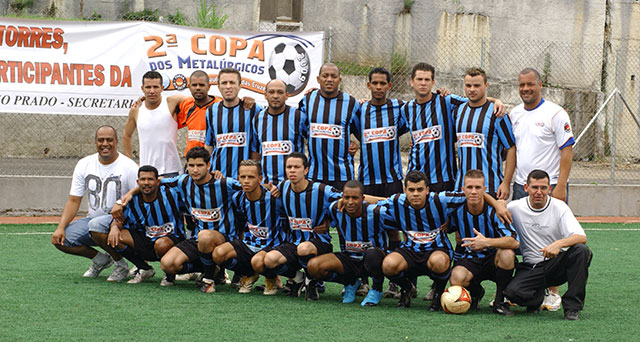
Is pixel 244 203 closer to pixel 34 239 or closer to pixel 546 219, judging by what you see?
pixel 546 219

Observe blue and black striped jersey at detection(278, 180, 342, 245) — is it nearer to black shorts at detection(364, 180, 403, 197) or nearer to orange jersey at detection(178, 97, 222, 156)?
black shorts at detection(364, 180, 403, 197)

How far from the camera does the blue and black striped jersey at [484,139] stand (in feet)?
21.6

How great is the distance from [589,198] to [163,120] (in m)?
7.07

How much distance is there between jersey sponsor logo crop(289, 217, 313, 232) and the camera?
652cm

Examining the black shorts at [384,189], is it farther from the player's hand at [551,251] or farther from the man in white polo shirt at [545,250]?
the player's hand at [551,251]

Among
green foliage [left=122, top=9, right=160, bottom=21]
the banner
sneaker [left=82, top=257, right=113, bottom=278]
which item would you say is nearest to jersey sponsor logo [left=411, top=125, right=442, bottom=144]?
sneaker [left=82, top=257, right=113, bottom=278]

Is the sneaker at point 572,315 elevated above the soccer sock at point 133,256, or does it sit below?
below

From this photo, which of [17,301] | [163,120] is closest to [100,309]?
[17,301]

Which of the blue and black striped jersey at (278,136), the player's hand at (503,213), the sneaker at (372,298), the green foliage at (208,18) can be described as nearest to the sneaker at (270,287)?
the sneaker at (372,298)

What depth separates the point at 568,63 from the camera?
17.1 m

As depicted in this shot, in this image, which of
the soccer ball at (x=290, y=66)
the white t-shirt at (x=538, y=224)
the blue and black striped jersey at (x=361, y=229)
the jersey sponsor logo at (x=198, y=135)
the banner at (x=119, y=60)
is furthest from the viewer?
the soccer ball at (x=290, y=66)

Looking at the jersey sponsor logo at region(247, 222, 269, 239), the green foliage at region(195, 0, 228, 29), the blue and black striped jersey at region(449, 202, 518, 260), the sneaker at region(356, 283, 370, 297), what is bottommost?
the sneaker at region(356, 283, 370, 297)

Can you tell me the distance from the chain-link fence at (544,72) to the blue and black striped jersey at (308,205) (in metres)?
8.01

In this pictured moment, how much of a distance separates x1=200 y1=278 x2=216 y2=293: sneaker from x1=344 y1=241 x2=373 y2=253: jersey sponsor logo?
1.08 meters
